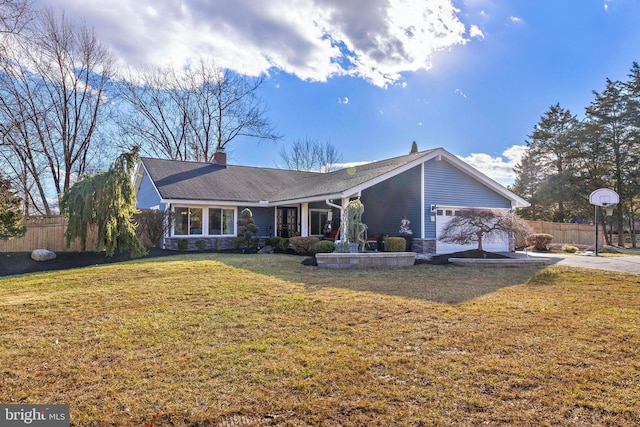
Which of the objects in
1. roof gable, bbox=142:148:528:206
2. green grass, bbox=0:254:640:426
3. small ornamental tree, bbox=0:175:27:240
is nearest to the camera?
green grass, bbox=0:254:640:426

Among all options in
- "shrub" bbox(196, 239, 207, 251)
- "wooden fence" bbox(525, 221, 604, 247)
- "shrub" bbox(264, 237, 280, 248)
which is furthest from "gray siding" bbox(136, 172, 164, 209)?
"wooden fence" bbox(525, 221, 604, 247)

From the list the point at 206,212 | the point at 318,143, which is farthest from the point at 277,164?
the point at 206,212

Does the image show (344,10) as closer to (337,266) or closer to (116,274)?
(337,266)

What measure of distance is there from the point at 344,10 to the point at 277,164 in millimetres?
24145

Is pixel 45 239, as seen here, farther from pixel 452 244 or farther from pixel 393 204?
Result: pixel 452 244

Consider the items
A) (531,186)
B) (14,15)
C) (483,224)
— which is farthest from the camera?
(531,186)

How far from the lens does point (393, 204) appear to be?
15016 mm

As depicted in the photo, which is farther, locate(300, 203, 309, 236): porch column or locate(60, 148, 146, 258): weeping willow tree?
locate(300, 203, 309, 236): porch column

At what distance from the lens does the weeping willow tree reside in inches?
A: 466

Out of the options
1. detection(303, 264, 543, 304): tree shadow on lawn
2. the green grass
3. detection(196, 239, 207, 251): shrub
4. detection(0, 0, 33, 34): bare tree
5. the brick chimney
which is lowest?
the green grass

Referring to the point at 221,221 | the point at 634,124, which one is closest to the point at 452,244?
the point at 221,221

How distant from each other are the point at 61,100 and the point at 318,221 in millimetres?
17397

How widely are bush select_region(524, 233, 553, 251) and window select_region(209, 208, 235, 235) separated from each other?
46.5 ft

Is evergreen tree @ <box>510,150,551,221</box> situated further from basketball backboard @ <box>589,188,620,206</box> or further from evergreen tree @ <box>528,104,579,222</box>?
basketball backboard @ <box>589,188,620,206</box>
